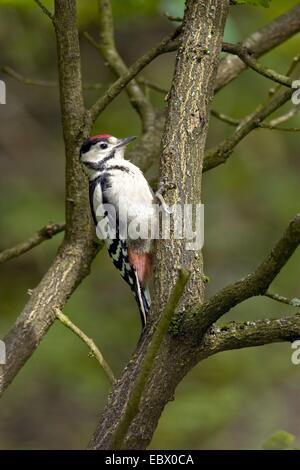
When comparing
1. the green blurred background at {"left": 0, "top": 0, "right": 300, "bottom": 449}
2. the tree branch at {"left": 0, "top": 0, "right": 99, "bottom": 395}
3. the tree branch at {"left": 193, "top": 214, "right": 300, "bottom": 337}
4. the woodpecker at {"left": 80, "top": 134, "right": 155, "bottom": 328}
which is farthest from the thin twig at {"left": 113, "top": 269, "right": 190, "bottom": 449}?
the green blurred background at {"left": 0, "top": 0, "right": 300, "bottom": 449}

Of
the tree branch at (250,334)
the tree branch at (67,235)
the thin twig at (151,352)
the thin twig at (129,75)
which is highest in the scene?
the thin twig at (129,75)

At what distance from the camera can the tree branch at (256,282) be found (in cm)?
245

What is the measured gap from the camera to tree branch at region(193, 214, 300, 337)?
96.3 inches

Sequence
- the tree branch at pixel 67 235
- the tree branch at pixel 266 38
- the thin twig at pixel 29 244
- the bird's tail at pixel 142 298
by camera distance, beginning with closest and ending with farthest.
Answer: the tree branch at pixel 67 235
the thin twig at pixel 29 244
the bird's tail at pixel 142 298
the tree branch at pixel 266 38

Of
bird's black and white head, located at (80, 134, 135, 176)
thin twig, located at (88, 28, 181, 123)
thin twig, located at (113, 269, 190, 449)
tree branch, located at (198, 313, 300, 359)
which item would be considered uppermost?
bird's black and white head, located at (80, 134, 135, 176)

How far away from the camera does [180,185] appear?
3.16m

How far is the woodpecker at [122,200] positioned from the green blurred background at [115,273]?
182 cm

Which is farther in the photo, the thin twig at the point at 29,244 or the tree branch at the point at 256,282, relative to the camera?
the thin twig at the point at 29,244

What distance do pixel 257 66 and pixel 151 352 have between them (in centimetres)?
161

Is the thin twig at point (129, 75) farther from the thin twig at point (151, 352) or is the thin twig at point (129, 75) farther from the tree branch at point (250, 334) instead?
the thin twig at point (151, 352)

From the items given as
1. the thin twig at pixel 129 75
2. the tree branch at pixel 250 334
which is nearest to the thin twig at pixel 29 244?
the thin twig at pixel 129 75

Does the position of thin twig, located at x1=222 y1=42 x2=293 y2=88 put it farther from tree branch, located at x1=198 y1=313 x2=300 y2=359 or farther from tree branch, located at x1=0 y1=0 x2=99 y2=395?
tree branch, located at x1=198 y1=313 x2=300 y2=359

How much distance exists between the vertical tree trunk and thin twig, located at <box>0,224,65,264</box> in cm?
116

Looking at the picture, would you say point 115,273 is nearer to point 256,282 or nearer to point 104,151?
point 104,151
